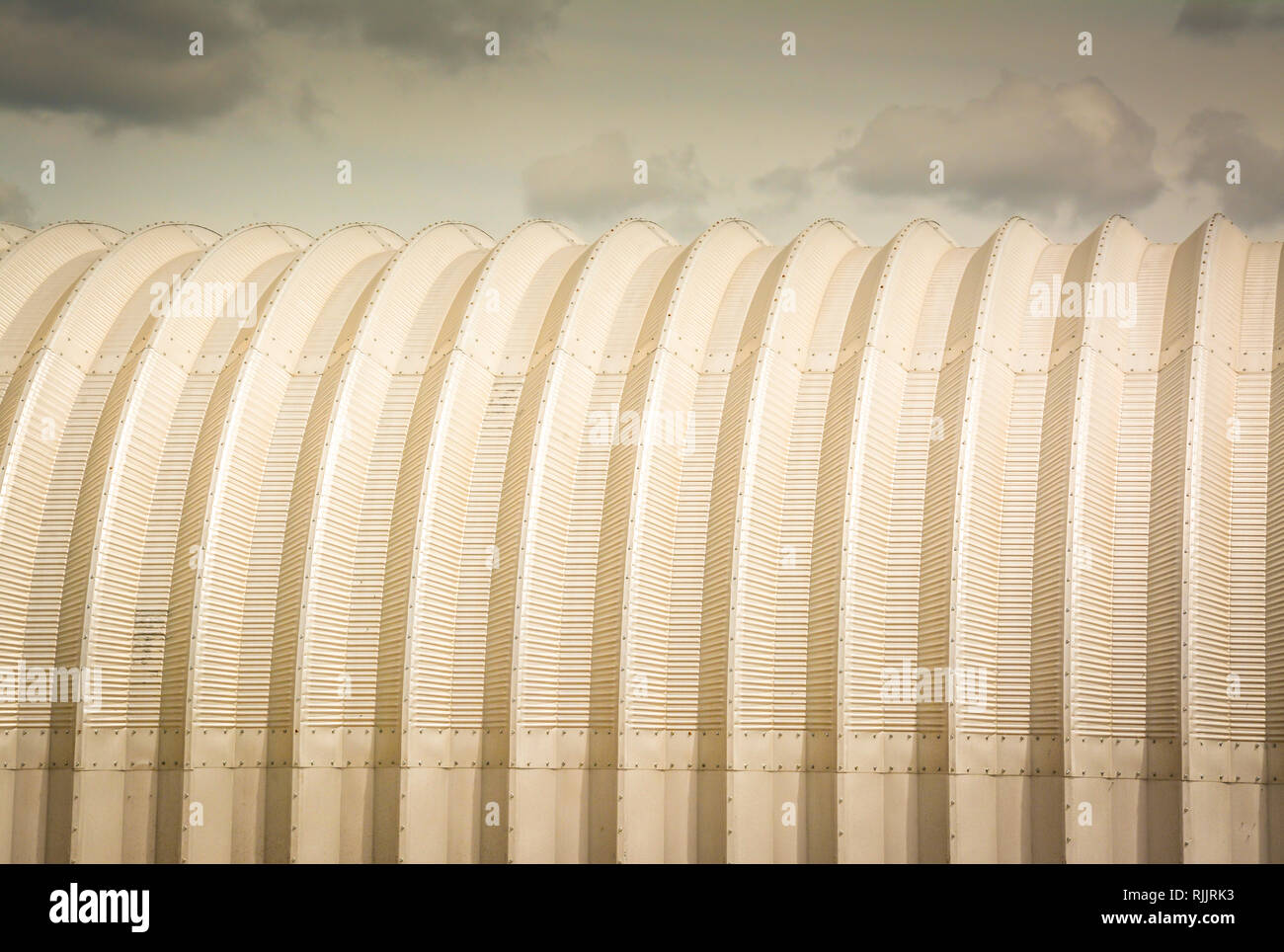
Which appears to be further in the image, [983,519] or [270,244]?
[270,244]

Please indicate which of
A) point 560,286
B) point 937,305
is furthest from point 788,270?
point 560,286

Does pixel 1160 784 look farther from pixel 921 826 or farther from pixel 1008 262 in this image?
pixel 1008 262

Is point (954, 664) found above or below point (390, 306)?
below

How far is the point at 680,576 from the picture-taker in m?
16.7

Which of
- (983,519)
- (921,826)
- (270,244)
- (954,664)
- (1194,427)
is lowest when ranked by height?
(921,826)

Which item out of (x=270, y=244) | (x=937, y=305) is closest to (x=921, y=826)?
(x=937, y=305)

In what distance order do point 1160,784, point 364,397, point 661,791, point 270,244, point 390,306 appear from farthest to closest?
point 270,244, point 390,306, point 364,397, point 661,791, point 1160,784

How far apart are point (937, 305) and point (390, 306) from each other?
8.74 metres

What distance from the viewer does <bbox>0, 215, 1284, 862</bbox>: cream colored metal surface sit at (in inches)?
605

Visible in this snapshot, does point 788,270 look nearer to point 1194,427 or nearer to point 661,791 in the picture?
point 1194,427

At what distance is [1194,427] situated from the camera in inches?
629

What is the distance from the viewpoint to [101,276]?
2066cm

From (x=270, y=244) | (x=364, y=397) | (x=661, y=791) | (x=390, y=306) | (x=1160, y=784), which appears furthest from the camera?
(x=270, y=244)

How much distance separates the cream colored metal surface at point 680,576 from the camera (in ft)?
50.4
